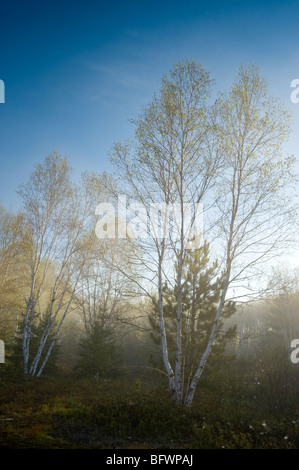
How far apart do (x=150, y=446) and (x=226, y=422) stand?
2286mm

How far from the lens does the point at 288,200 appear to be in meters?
6.60

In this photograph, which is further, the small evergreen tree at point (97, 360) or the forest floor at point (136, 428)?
the small evergreen tree at point (97, 360)

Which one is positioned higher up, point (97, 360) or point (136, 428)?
point (136, 428)

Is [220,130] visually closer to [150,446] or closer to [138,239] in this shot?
[138,239]

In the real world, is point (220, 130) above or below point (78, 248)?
above

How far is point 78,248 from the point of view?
12.6 m

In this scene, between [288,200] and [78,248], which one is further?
[78,248]

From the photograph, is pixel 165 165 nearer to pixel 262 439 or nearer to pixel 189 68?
pixel 189 68

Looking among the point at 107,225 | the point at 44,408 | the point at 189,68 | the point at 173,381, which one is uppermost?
the point at 189,68

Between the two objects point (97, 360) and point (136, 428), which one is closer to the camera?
point (136, 428)

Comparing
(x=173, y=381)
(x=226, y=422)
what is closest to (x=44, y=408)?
(x=173, y=381)

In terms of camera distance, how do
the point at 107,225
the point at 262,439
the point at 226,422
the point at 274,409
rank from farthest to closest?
the point at 107,225
the point at 274,409
the point at 226,422
the point at 262,439

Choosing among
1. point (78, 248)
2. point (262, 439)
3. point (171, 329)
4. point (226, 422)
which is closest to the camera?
point (262, 439)

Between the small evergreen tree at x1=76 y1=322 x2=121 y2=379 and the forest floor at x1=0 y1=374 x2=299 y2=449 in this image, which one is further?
the small evergreen tree at x1=76 y1=322 x2=121 y2=379
